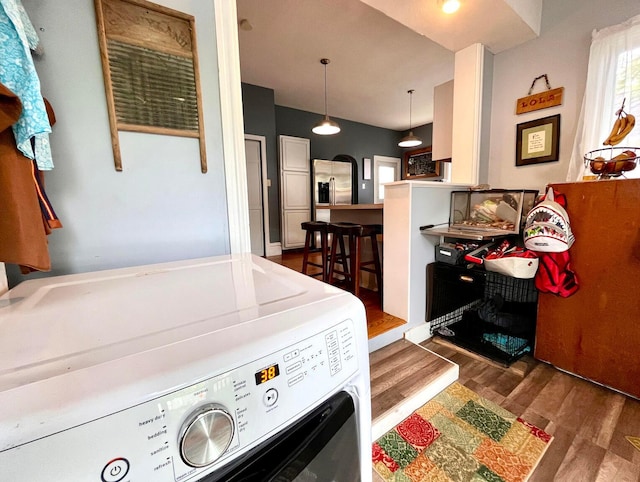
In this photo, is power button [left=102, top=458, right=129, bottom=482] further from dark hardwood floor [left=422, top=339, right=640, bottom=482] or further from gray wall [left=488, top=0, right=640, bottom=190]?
gray wall [left=488, top=0, right=640, bottom=190]

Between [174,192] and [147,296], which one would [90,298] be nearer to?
[147,296]

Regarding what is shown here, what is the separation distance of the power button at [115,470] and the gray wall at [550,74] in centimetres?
268

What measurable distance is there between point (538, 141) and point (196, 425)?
8.82 feet

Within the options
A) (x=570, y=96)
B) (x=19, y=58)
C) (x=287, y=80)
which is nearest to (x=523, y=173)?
(x=570, y=96)

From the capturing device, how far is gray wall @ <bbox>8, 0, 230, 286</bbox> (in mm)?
935

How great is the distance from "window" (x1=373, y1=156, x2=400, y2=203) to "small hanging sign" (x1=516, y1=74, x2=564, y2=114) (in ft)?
13.2

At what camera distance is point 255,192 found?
4.41 m

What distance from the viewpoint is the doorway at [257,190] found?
4230 mm

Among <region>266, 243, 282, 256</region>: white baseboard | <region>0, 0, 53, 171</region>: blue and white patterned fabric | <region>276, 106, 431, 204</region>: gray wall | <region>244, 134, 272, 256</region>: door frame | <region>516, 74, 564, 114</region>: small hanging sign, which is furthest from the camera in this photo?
<region>276, 106, 431, 204</region>: gray wall

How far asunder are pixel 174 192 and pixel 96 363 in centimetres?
89

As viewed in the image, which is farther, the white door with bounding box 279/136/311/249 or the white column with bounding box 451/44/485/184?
the white door with bounding box 279/136/311/249

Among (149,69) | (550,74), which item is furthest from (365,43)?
(149,69)

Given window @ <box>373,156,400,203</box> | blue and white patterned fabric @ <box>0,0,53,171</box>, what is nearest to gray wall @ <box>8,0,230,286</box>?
blue and white patterned fabric @ <box>0,0,53,171</box>

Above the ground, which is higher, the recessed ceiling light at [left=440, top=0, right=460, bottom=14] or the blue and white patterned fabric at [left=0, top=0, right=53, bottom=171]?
the recessed ceiling light at [left=440, top=0, right=460, bottom=14]
